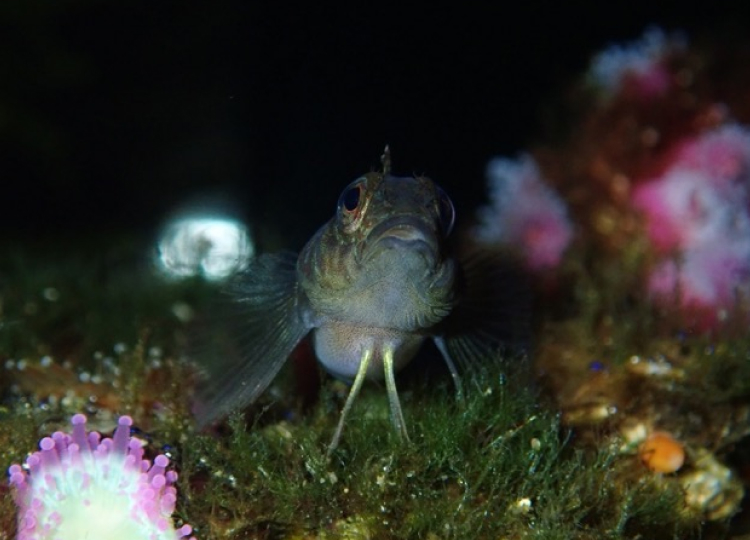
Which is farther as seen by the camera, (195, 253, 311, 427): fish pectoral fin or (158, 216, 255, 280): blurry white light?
(158, 216, 255, 280): blurry white light

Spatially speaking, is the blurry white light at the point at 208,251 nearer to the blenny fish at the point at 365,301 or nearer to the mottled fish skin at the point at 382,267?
the blenny fish at the point at 365,301

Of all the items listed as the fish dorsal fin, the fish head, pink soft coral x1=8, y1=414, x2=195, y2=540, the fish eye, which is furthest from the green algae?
the fish dorsal fin

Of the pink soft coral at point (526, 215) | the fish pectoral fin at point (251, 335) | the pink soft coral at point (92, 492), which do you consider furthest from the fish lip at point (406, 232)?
the pink soft coral at point (526, 215)

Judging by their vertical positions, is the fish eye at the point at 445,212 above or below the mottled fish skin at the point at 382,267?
above

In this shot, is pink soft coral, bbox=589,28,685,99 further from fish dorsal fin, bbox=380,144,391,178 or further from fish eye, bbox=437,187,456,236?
fish dorsal fin, bbox=380,144,391,178

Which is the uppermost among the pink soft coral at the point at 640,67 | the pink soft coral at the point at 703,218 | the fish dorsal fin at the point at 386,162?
the pink soft coral at the point at 640,67

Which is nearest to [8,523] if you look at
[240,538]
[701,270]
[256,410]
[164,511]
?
[164,511]

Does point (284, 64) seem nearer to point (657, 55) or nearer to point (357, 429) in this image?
point (357, 429)
